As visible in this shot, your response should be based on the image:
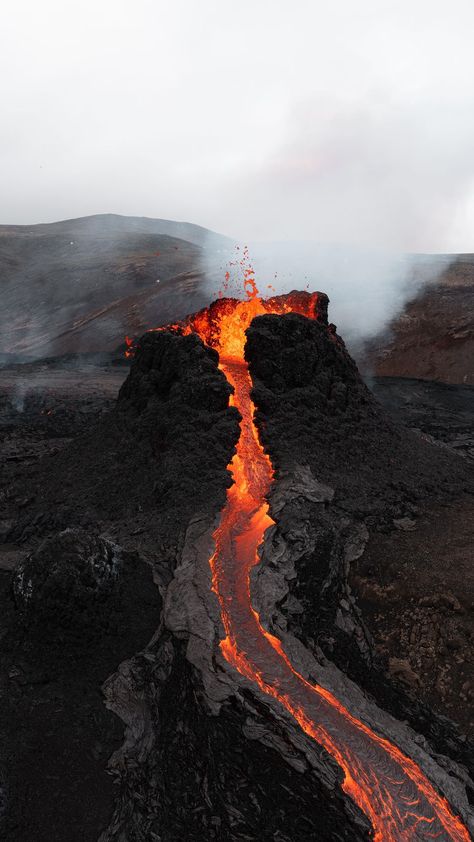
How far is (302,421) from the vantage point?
415 inches

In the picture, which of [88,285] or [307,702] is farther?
[88,285]

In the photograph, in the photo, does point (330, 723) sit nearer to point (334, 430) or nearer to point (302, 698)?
point (302, 698)

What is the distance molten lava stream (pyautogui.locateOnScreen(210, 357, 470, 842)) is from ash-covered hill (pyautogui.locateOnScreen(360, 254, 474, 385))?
1856 centimetres

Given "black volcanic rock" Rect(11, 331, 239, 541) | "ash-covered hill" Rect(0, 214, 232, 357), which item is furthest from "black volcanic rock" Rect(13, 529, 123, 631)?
"ash-covered hill" Rect(0, 214, 232, 357)

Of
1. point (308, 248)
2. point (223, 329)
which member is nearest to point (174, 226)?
point (308, 248)

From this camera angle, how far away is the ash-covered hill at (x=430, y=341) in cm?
2419

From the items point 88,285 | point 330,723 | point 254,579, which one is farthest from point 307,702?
point 88,285

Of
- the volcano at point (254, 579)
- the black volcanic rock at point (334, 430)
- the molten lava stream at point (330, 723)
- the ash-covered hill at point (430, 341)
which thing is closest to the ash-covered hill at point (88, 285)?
the ash-covered hill at point (430, 341)

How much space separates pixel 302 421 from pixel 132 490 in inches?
138

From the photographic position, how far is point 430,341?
25.6 m

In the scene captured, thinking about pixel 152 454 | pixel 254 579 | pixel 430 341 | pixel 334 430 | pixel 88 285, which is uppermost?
pixel 88 285

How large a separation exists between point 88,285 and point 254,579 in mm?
42348

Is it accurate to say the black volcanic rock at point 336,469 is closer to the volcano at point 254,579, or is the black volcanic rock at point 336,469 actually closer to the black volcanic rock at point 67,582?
the volcano at point 254,579

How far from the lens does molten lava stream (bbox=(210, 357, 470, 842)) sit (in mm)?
4605
